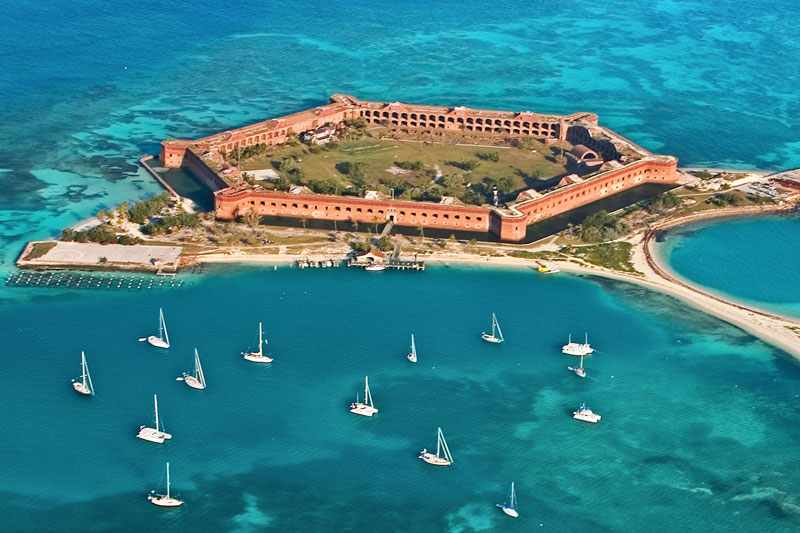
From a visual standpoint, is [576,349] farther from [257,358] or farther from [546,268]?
[257,358]

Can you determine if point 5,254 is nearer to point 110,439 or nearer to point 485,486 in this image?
point 110,439

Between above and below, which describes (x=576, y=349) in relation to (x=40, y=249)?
below

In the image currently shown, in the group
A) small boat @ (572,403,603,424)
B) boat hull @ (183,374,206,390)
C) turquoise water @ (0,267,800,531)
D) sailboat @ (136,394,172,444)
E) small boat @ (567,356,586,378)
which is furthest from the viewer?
small boat @ (567,356,586,378)

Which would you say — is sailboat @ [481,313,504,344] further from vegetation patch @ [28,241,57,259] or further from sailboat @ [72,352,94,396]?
vegetation patch @ [28,241,57,259]

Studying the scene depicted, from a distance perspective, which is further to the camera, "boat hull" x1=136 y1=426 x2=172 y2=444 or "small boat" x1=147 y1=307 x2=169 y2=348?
"small boat" x1=147 y1=307 x2=169 y2=348

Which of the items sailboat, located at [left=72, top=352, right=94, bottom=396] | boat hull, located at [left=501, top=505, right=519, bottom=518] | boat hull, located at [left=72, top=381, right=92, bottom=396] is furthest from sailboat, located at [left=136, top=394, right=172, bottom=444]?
boat hull, located at [left=501, top=505, right=519, bottom=518]

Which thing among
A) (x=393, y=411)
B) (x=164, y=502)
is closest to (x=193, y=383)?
(x=164, y=502)

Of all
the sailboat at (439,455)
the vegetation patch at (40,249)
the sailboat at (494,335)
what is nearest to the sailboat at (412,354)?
the sailboat at (494,335)
